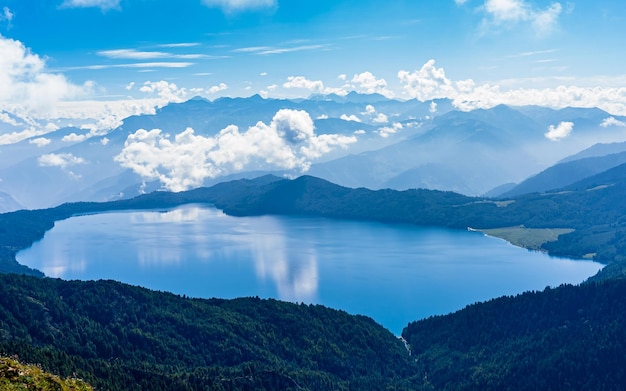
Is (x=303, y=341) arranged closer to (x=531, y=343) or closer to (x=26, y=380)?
(x=531, y=343)

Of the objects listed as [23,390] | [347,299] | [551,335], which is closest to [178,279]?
[347,299]

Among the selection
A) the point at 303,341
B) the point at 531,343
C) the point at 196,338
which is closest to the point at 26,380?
the point at 196,338

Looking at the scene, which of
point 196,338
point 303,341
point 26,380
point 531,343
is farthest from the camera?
point 303,341

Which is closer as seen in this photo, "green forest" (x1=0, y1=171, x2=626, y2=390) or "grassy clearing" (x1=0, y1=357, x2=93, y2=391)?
"grassy clearing" (x1=0, y1=357, x2=93, y2=391)

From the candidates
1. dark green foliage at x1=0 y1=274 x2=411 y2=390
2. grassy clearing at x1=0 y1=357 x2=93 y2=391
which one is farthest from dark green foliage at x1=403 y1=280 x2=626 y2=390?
grassy clearing at x1=0 y1=357 x2=93 y2=391

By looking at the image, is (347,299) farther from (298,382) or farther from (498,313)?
(298,382)

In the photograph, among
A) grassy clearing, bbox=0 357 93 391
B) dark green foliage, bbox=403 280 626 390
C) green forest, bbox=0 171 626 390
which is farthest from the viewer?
dark green foliage, bbox=403 280 626 390

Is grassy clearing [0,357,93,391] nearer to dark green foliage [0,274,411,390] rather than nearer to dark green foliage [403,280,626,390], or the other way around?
dark green foliage [0,274,411,390]
